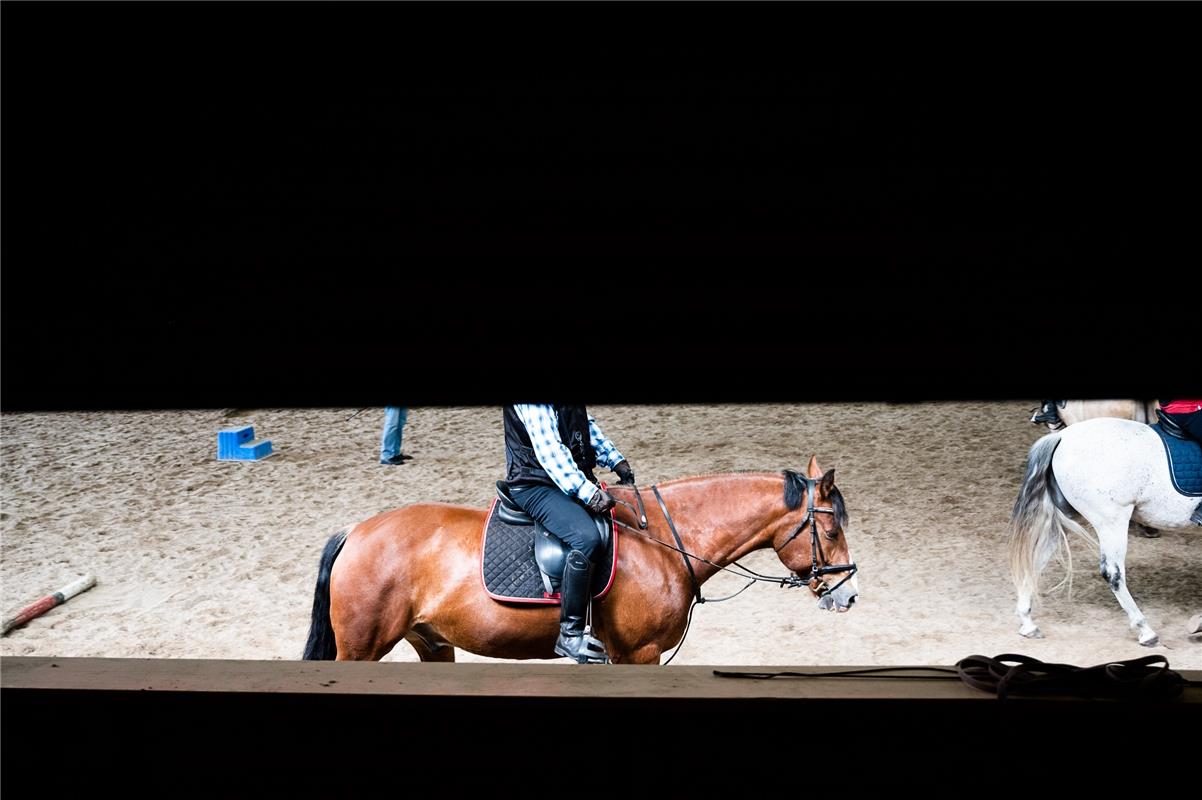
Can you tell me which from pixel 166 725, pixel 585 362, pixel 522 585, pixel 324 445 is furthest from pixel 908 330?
pixel 324 445

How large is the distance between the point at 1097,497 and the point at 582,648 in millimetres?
3189

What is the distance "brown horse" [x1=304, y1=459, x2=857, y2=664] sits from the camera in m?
4.18

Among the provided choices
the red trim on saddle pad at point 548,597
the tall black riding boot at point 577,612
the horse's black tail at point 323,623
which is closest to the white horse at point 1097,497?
the red trim on saddle pad at point 548,597

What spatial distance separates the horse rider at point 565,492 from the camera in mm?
3938

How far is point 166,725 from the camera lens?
1.51m

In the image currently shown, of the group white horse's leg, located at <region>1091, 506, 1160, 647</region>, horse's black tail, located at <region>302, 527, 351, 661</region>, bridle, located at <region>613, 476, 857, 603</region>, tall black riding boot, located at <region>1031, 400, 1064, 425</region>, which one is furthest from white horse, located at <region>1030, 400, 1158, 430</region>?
horse's black tail, located at <region>302, 527, 351, 661</region>

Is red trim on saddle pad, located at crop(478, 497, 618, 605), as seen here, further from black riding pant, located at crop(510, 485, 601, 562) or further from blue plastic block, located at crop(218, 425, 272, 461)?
blue plastic block, located at crop(218, 425, 272, 461)

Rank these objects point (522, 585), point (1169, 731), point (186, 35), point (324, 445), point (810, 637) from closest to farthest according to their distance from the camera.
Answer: point (186, 35)
point (1169, 731)
point (522, 585)
point (810, 637)
point (324, 445)

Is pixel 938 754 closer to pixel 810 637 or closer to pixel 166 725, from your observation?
pixel 166 725

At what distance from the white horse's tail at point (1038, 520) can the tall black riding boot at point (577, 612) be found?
280 cm

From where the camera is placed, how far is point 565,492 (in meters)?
4.05

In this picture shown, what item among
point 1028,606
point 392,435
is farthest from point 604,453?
point 392,435

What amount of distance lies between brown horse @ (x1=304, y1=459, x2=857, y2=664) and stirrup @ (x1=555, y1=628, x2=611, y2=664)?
0.14 metres

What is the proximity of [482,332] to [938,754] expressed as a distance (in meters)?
0.91
